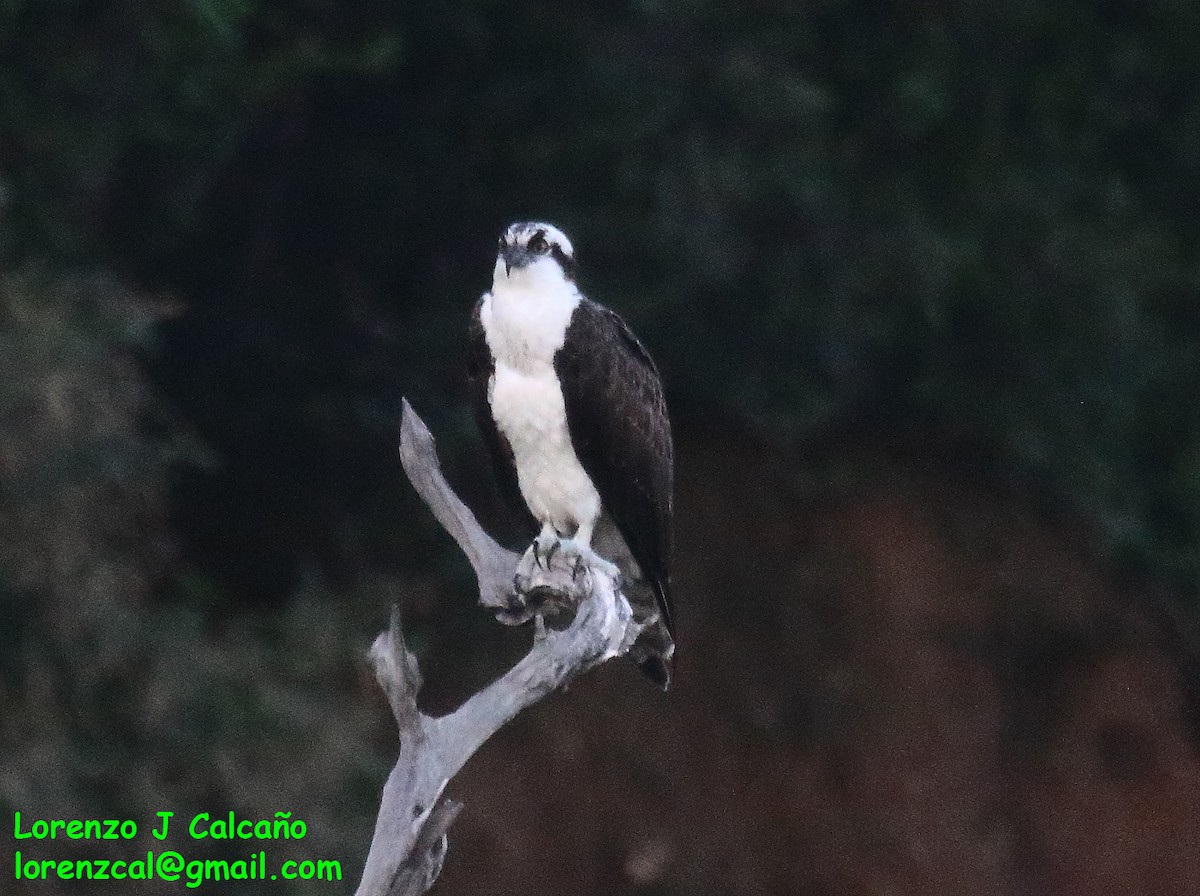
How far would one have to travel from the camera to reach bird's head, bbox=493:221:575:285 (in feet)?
15.6

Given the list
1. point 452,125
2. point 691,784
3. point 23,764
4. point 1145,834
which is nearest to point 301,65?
point 452,125

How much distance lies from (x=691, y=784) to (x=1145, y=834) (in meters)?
1.86

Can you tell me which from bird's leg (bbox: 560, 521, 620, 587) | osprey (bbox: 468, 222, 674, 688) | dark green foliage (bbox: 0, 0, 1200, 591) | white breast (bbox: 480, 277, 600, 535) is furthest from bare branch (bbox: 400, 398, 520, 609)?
dark green foliage (bbox: 0, 0, 1200, 591)

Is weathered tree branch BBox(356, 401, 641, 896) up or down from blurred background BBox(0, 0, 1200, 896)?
down

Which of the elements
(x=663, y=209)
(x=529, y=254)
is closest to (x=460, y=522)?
(x=529, y=254)

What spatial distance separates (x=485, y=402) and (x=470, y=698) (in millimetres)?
1124

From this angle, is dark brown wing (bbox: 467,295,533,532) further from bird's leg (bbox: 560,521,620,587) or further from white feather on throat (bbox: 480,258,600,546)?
bird's leg (bbox: 560,521,620,587)

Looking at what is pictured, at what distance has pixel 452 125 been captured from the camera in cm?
802

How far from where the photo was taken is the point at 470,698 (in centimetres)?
389

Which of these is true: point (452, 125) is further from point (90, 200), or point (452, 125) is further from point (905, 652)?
point (905, 652)

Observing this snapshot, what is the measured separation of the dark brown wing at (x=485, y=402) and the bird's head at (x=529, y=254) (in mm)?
131

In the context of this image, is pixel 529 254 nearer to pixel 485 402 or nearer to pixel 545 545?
pixel 485 402

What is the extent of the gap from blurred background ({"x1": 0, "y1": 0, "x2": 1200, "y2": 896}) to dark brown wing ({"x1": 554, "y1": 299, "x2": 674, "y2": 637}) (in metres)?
2.40

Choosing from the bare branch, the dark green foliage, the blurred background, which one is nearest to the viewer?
the bare branch
